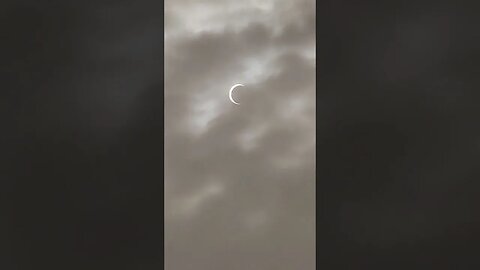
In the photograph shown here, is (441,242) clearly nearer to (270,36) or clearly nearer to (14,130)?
(270,36)

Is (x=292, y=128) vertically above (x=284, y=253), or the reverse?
(x=292, y=128)

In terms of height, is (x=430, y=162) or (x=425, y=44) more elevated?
(x=425, y=44)

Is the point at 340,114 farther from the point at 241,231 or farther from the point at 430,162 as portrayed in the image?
the point at 241,231

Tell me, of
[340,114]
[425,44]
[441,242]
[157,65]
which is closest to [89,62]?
[157,65]

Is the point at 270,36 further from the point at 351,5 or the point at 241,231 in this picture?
the point at 241,231

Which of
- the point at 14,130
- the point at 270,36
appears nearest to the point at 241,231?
the point at 270,36

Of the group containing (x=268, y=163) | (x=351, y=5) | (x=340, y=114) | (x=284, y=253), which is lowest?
(x=284, y=253)

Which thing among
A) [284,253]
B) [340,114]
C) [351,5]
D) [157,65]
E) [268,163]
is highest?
[351,5]

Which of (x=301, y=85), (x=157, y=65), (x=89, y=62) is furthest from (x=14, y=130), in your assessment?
(x=301, y=85)
